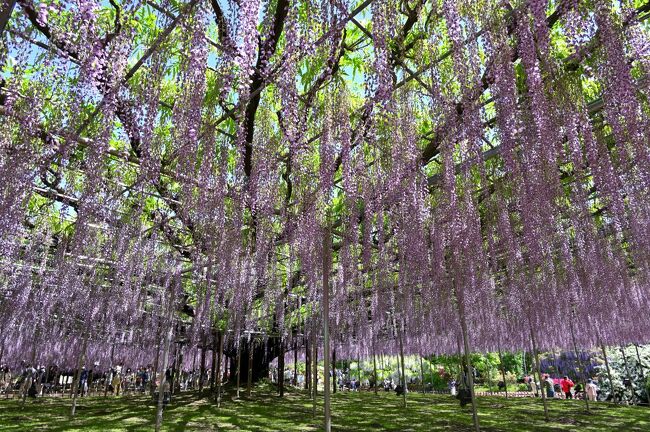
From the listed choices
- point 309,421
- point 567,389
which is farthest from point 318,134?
point 567,389

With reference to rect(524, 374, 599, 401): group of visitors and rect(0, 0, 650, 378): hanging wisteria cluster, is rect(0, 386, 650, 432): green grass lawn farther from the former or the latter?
rect(524, 374, 599, 401): group of visitors

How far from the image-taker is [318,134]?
18.7 ft

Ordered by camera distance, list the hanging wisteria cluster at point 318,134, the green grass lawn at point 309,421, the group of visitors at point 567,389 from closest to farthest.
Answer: the hanging wisteria cluster at point 318,134 → the green grass lawn at point 309,421 → the group of visitors at point 567,389

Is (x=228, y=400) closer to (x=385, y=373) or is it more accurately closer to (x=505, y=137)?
(x=505, y=137)

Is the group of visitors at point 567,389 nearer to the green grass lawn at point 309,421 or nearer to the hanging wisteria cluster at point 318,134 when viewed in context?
the green grass lawn at point 309,421

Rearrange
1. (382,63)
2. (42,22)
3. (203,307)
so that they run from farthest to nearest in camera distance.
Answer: (203,307) < (382,63) < (42,22)

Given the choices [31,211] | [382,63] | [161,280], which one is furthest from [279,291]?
[382,63]

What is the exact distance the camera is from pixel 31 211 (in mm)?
8531

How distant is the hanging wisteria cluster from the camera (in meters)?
3.76

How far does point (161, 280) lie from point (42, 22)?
35.7ft

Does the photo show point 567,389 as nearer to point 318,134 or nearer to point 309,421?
point 309,421

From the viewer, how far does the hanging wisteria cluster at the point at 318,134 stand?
3.76m

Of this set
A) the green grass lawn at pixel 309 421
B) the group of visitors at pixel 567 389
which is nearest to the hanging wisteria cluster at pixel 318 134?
the green grass lawn at pixel 309 421

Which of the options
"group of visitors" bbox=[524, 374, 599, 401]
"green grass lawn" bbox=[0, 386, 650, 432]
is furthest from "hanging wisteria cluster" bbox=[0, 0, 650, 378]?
"group of visitors" bbox=[524, 374, 599, 401]
